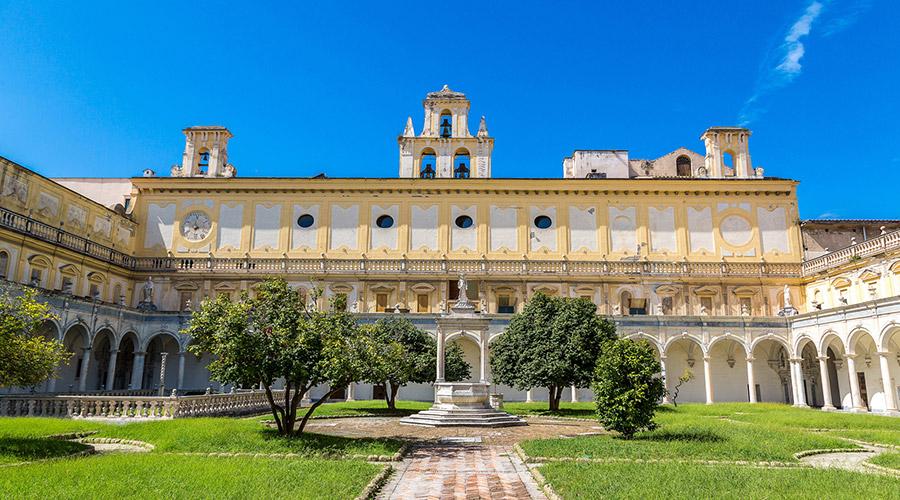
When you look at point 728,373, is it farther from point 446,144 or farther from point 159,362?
point 159,362

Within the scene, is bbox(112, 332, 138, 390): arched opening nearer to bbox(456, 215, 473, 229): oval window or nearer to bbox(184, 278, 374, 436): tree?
bbox(456, 215, 473, 229): oval window

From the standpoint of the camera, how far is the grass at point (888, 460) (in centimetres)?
1121

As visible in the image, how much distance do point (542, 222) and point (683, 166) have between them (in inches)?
522

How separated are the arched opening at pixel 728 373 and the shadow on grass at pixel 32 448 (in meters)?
34.0

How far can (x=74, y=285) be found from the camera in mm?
33344

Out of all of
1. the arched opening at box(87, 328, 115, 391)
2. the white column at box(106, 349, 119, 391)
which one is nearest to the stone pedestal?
the white column at box(106, 349, 119, 391)

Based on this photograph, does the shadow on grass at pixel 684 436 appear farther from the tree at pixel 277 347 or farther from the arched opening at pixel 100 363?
the arched opening at pixel 100 363

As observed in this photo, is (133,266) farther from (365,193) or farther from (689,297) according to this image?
(689,297)

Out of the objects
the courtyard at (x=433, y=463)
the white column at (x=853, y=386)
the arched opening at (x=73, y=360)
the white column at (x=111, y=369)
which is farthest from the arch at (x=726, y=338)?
the arched opening at (x=73, y=360)

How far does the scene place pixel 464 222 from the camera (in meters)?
41.4

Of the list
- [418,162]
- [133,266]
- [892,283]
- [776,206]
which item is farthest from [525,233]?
[133,266]

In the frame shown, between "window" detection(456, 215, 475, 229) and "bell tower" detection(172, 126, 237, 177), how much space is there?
16.3 m

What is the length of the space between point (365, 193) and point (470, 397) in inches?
923

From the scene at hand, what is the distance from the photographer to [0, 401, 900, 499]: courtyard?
8523 millimetres
